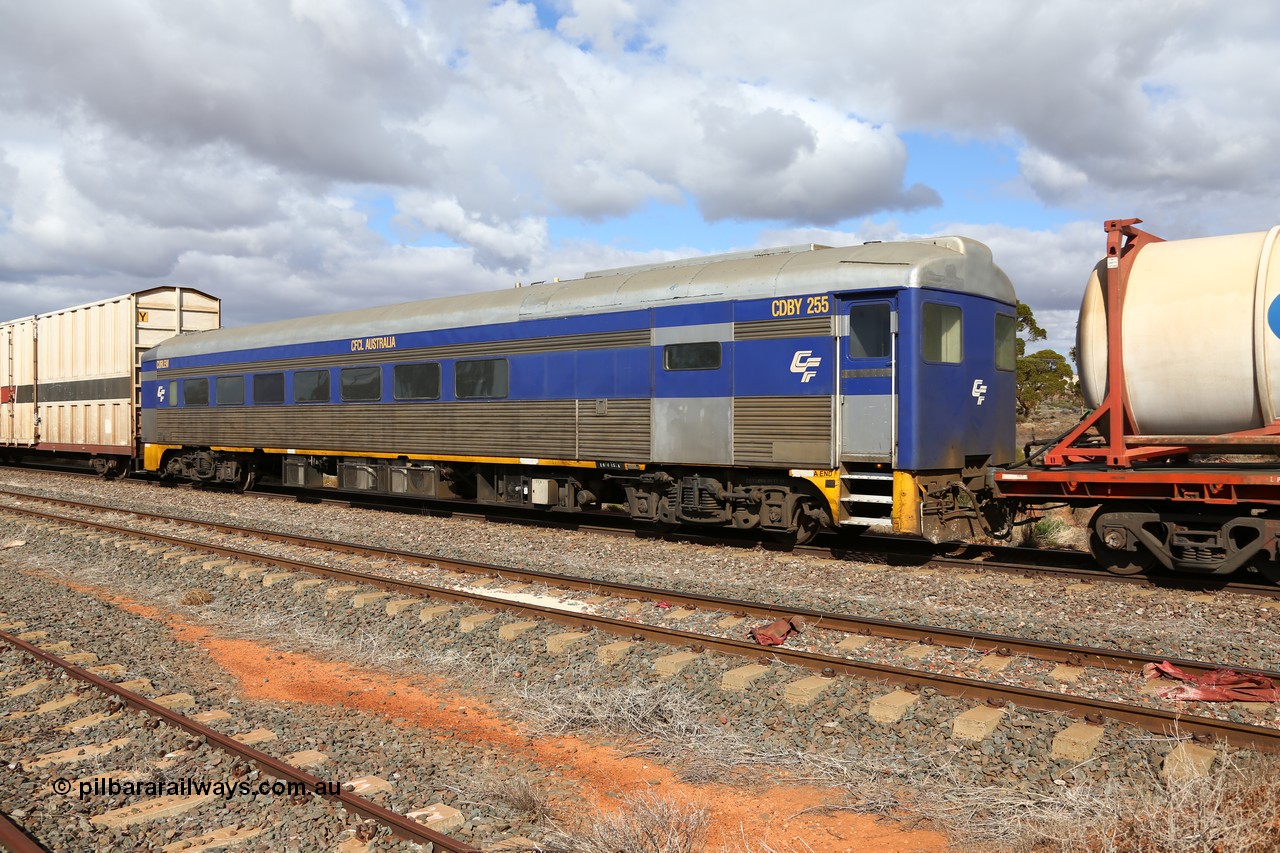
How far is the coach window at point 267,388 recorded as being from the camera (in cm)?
1995

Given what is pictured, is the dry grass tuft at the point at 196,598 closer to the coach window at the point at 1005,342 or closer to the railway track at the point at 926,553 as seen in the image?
the railway track at the point at 926,553

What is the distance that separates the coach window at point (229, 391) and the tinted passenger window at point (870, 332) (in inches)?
603

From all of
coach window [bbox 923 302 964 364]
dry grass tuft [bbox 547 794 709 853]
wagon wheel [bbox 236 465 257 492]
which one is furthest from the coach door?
wagon wheel [bbox 236 465 257 492]

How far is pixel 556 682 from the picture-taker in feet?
24.2

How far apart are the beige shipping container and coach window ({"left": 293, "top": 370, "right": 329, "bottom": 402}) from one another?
27.3ft

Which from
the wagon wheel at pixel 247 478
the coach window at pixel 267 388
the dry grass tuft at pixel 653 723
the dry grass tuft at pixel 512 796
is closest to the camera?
the dry grass tuft at pixel 512 796

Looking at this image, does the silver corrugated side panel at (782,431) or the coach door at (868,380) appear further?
the silver corrugated side panel at (782,431)

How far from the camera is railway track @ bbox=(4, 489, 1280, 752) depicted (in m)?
5.95

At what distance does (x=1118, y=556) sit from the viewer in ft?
34.0

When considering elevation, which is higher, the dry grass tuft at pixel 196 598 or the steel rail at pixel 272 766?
the dry grass tuft at pixel 196 598

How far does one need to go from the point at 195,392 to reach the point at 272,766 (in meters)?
19.5

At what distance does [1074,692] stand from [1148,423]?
179 inches

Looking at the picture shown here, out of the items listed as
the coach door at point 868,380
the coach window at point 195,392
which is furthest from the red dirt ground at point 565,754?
the coach window at point 195,392

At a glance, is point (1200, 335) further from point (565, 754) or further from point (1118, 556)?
point (565, 754)
